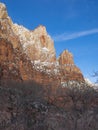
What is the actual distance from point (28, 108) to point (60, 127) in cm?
453

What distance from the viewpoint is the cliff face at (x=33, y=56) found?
131m

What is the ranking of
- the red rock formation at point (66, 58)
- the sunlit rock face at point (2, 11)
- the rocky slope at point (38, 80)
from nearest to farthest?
the rocky slope at point (38, 80) < the sunlit rock face at point (2, 11) < the red rock formation at point (66, 58)

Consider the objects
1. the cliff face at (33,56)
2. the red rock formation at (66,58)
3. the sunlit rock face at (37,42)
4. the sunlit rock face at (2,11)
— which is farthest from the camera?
the sunlit rock face at (37,42)

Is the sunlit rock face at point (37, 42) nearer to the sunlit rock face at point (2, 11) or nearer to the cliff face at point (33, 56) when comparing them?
A: the cliff face at point (33, 56)

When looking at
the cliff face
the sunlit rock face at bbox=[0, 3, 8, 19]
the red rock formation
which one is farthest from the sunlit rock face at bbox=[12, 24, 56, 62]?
the sunlit rock face at bbox=[0, 3, 8, 19]

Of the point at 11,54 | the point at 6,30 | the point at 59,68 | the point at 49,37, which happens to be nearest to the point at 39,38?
the point at 49,37

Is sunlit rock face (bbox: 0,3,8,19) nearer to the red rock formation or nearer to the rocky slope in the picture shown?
the rocky slope

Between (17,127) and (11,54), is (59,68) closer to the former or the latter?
(11,54)

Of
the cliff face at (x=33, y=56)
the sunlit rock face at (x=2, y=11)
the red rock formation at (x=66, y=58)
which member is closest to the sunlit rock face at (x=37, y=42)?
the cliff face at (x=33, y=56)

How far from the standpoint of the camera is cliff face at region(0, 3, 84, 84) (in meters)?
131

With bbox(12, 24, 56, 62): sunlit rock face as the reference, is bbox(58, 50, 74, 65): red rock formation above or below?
below

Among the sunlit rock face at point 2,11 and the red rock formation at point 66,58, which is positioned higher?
the sunlit rock face at point 2,11

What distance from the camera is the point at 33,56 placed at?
188000 mm

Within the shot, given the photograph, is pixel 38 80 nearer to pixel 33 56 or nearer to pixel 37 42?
pixel 33 56
